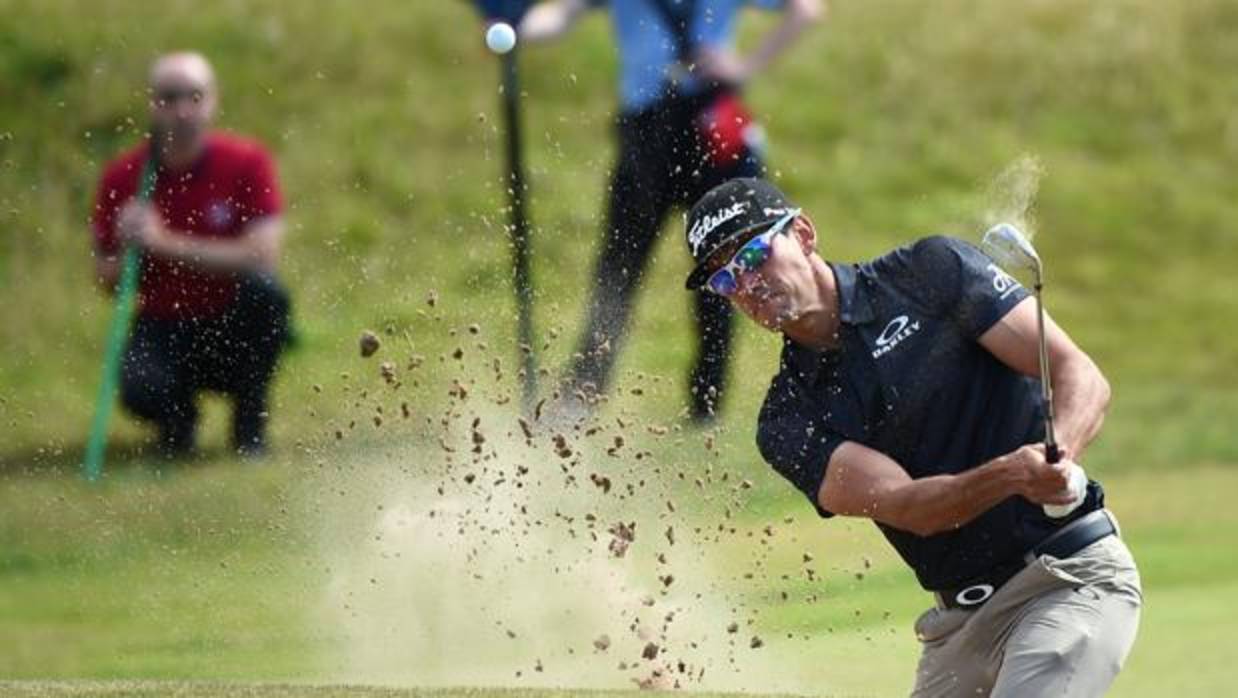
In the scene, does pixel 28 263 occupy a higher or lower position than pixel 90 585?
higher

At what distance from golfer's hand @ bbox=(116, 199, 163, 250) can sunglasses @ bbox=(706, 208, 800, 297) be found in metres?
6.00

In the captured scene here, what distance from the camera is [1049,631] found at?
5691mm

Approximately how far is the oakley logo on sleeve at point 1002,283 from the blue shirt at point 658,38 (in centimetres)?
632

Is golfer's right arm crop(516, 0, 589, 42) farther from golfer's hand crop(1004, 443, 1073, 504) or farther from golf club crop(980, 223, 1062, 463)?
golfer's hand crop(1004, 443, 1073, 504)

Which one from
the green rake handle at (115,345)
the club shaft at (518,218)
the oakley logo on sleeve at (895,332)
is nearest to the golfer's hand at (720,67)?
the club shaft at (518,218)

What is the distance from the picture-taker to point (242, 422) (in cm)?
1219

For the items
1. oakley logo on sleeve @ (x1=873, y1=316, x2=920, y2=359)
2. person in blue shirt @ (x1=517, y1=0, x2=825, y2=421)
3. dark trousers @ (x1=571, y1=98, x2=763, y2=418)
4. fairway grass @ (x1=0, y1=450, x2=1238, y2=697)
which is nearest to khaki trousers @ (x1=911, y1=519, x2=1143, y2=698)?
oakley logo on sleeve @ (x1=873, y1=316, x2=920, y2=359)

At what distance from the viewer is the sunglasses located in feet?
19.2

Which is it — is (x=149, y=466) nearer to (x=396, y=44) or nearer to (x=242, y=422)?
(x=242, y=422)

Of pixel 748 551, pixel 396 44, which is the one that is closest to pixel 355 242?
pixel 396 44

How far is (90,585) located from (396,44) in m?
7.81

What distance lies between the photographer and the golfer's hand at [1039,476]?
5.34m

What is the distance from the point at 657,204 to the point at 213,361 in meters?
2.25

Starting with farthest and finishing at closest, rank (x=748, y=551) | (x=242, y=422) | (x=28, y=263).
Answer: (x=28, y=263), (x=242, y=422), (x=748, y=551)
